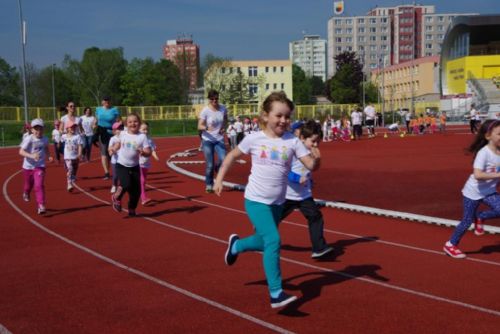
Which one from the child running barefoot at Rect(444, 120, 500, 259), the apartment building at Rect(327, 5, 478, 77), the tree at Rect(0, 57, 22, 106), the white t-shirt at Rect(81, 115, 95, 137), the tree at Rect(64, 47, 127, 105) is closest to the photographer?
the child running barefoot at Rect(444, 120, 500, 259)

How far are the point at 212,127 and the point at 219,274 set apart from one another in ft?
19.6

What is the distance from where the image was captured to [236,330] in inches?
179

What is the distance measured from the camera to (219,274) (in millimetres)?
6172

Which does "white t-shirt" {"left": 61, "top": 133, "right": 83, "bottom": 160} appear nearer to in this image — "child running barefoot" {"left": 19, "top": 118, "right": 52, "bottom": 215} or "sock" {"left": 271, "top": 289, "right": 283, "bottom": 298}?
"child running barefoot" {"left": 19, "top": 118, "right": 52, "bottom": 215}

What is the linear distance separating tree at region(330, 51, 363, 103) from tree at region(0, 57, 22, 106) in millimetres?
60746

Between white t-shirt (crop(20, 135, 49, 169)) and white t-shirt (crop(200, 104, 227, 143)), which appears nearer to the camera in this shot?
white t-shirt (crop(20, 135, 49, 169))

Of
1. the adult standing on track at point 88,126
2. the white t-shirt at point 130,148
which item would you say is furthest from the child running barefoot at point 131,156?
the adult standing on track at point 88,126

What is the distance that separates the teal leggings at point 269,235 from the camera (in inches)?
190

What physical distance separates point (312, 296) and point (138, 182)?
4939 mm

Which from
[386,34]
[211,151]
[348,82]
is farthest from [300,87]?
[211,151]

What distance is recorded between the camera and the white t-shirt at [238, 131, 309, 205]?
506cm

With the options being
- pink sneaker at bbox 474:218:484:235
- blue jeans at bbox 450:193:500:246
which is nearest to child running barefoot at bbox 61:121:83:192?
pink sneaker at bbox 474:218:484:235

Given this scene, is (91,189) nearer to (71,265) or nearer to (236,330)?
(71,265)

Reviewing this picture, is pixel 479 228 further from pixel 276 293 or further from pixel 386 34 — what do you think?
pixel 386 34
